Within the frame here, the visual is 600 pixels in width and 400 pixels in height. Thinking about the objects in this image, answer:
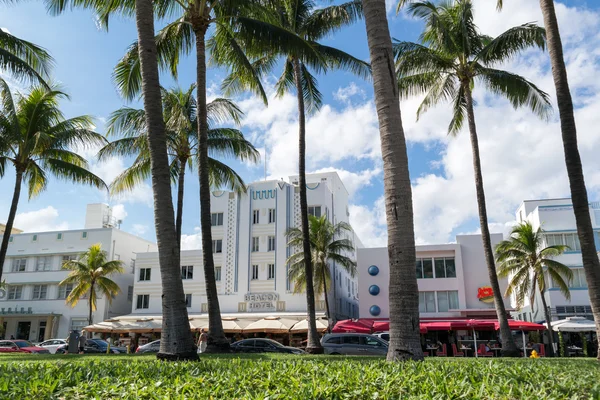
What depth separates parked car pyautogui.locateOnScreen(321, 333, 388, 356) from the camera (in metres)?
22.5

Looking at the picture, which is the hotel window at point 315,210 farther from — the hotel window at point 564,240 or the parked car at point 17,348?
the parked car at point 17,348

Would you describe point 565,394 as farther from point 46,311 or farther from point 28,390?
point 46,311

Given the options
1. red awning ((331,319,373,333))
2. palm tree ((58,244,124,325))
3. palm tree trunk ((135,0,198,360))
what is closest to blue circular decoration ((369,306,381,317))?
red awning ((331,319,373,333))

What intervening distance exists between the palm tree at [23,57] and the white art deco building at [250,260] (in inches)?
979

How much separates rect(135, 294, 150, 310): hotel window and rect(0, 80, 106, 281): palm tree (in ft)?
70.1

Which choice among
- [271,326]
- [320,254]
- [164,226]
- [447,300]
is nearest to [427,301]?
[447,300]

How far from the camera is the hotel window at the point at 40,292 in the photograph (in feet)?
160

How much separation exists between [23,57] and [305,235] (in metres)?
12.8

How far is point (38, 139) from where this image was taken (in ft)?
71.9

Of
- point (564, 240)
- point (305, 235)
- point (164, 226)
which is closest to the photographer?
point (164, 226)

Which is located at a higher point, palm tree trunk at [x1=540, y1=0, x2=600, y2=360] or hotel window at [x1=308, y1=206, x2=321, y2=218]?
hotel window at [x1=308, y1=206, x2=321, y2=218]

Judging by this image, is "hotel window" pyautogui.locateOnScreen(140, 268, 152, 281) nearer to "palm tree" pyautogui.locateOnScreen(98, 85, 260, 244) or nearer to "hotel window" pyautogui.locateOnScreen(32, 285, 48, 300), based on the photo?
"hotel window" pyautogui.locateOnScreen(32, 285, 48, 300)

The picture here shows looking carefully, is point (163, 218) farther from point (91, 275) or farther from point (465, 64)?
point (91, 275)

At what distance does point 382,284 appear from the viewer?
1630 inches
